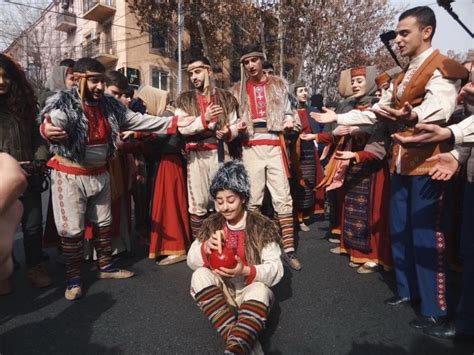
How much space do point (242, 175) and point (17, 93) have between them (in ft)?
6.47

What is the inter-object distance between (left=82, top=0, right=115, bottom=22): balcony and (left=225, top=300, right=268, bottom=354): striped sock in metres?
19.6

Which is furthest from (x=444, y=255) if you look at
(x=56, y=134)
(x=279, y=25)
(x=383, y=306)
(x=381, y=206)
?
(x=279, y=25)

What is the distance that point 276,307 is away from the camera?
262cm

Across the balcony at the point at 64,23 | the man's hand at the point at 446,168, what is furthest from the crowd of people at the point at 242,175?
the balcony at the point at 64,23

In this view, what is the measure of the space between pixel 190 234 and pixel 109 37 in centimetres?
1836

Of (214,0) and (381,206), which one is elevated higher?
(214,0)

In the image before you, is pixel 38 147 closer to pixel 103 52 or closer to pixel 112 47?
pixel 112 47

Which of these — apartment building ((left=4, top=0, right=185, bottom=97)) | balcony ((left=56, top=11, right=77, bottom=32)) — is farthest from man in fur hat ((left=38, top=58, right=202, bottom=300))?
balcony ((left=56, top=11, right=77, bottom=32))

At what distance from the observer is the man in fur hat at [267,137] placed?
11.5 ft

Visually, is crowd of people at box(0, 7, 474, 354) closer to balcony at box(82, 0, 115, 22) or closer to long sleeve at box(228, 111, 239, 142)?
long sleeve at box(228, 111, 239, 142)

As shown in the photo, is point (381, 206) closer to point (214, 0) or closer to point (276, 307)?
point (276, 307)

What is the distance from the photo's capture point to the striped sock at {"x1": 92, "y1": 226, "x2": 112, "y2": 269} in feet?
9.99

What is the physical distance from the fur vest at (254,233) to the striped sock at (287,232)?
1.14 metres

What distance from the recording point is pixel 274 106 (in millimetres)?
3488
